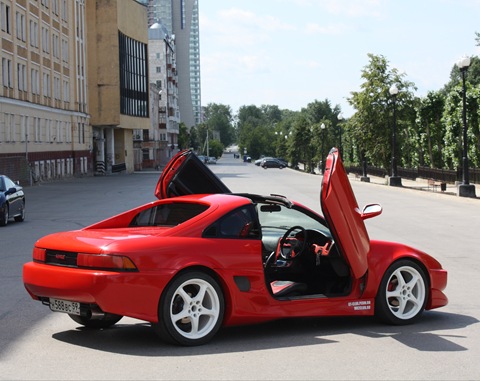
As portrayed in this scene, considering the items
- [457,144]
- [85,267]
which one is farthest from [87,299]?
[457,144]

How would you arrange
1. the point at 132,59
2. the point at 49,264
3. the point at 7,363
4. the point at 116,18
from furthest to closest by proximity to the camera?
the point at 132,59, the point at 116,18, the point at 49,264, the point at 7,363

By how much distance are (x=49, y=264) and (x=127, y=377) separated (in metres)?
1.63

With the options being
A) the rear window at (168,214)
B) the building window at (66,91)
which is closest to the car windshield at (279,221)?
the rear window at (168,214)

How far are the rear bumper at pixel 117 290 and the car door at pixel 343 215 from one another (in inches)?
59.9

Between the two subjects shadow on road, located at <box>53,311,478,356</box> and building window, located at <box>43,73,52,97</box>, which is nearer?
shadow on road, located at <box>53,311,478,356</box>

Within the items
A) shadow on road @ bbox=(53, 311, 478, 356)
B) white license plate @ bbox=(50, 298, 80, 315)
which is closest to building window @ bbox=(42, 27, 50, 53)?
shadow on road @ bbox=(53, 311, 478, 356)

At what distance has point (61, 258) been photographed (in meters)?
7.43

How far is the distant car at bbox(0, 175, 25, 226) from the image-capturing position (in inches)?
917

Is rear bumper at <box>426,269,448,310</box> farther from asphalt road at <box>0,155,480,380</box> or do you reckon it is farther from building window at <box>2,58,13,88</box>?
building window at <box>2,58,13,88</box>

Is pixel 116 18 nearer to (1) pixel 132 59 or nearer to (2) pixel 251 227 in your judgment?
(1) pixel 132 59

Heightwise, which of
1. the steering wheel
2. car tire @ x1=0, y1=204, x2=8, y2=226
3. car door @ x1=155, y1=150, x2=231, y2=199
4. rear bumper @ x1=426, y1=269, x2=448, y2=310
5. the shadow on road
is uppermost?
car door @ x1=155, y1=150, x2=231, y2=199

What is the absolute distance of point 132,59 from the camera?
102 metres

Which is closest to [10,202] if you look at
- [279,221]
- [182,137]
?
[279,221]

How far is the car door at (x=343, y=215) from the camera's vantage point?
7629 millimetres
